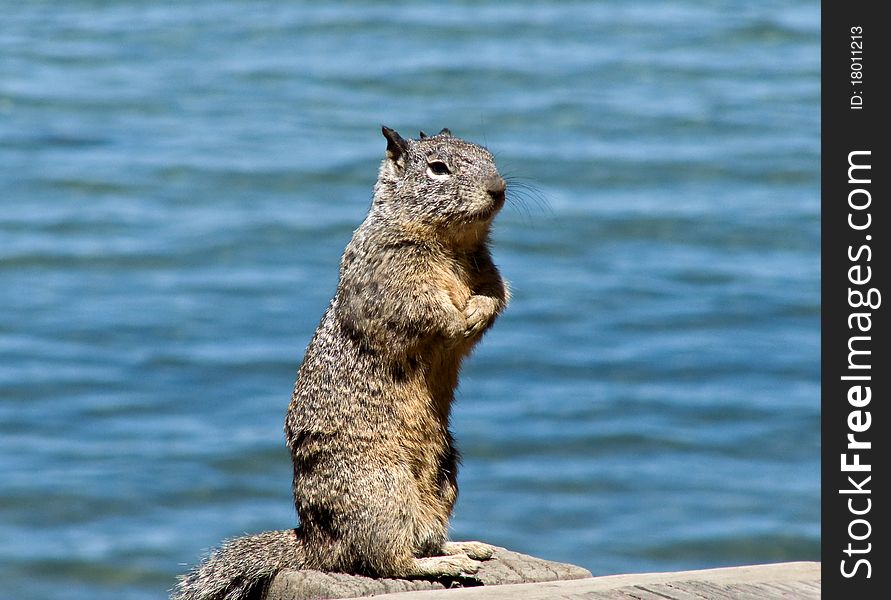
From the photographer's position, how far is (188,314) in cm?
1307

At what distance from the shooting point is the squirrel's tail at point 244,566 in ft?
18.3

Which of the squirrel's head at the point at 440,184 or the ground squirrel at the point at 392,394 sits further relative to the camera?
the squirrel's head at the point at 440,184

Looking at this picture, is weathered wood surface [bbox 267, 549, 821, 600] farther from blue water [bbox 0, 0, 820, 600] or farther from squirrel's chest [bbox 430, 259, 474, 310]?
blue water [bbox 0, 0, 820, 600]

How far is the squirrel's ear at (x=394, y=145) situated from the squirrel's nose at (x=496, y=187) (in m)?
0.49

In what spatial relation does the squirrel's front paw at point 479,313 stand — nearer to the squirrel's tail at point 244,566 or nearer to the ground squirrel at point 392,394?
the ground squirrel at point 392,394

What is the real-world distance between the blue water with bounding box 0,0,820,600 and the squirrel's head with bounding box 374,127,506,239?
4508 millimetres

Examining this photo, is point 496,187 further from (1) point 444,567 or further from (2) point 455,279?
(1) point 444,567

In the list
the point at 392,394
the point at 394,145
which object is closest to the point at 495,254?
the point at 394,145

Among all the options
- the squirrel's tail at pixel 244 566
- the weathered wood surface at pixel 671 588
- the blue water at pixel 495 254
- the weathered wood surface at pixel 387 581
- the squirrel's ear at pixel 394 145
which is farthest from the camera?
the blue water at pixel 495 254

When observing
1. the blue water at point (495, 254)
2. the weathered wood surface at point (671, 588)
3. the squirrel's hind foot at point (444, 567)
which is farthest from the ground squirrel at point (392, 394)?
the blue water at point (495, 254)

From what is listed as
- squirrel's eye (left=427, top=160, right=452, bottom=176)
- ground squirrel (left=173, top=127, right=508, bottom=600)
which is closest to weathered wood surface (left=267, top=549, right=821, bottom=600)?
ground squirrel (left=173, top=127, right=508, bottom=600)

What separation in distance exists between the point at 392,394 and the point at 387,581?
68cm

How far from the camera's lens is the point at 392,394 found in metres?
5.56

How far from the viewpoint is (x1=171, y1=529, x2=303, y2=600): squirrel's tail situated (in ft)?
18.3
